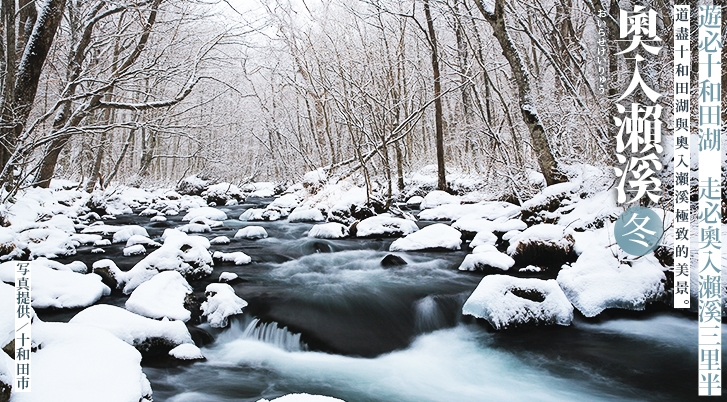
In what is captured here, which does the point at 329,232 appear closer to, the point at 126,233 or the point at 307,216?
the point at 307,216

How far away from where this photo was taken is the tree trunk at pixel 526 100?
751 centimetres

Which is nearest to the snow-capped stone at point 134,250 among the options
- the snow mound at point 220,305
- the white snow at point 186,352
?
the snow mound at point 220,305

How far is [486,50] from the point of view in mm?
12336

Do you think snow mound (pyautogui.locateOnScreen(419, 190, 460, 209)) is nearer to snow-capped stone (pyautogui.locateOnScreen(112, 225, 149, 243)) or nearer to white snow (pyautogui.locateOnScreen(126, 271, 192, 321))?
snow-capped stone (pyautogui.locateOnScreen(112, 225, 149, 243))

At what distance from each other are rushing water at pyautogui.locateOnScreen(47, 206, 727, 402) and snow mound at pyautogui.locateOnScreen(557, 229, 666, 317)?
0.47ft

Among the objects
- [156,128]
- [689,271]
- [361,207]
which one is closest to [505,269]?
[689,271]

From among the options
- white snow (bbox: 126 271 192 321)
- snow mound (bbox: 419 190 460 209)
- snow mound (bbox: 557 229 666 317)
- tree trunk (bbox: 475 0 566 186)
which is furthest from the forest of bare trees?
snow mound (bbox: 557 229 666 317)

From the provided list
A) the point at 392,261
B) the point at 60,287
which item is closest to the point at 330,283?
the point at 392,261

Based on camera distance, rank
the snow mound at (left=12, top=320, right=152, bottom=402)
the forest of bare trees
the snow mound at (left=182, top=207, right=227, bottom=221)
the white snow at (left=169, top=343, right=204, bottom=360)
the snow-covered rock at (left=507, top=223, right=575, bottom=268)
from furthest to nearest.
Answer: the snow mound at (left=182, top=207, right=227, bottom=221)
the snow-covered rock at (left=507, top=223, right=575, bottom=268)
the forest of bare trees
the white snow at (left=169, top=343, right=204, bottom=360)
the snow mound at (left=12, top=320, right=152, bottom=402)

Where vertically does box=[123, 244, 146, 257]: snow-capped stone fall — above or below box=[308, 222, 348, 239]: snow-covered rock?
below

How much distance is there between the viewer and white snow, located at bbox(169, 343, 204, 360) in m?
3.69

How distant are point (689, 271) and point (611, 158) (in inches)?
84.3

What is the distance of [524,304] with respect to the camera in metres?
4.18

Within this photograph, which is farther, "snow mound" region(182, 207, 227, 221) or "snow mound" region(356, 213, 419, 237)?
"snow mound" region(182, 207, 227, 221)
